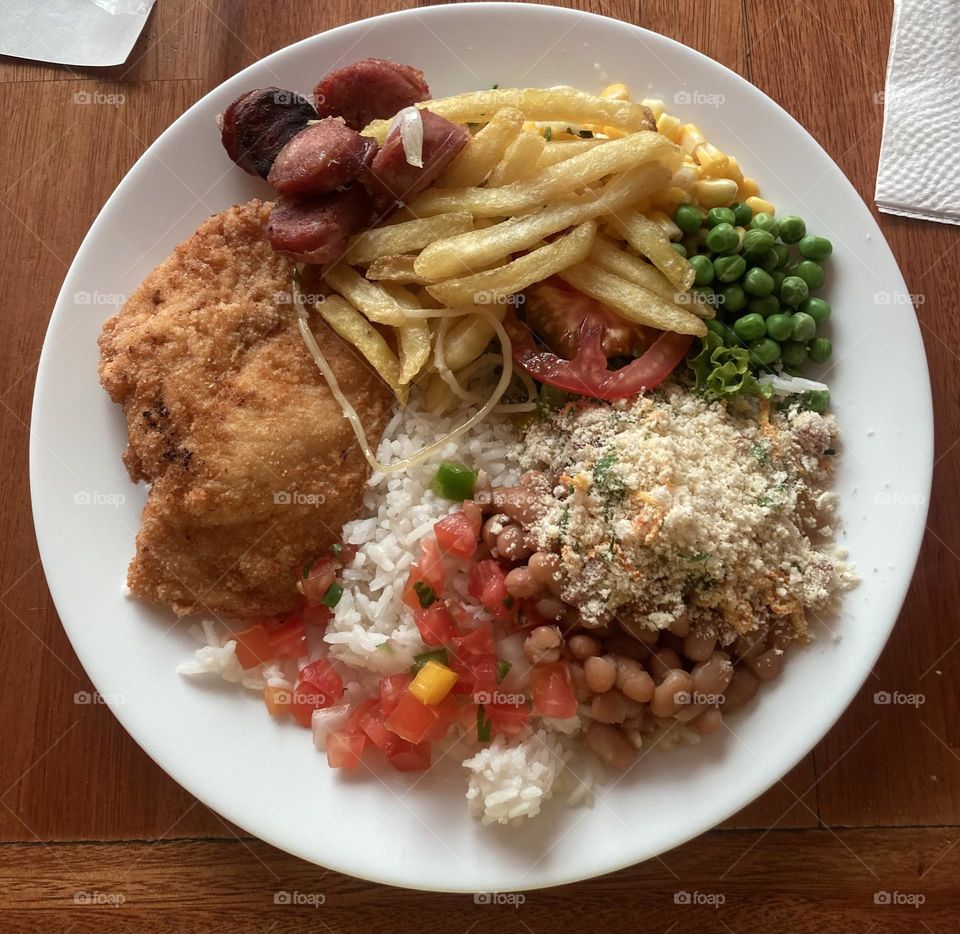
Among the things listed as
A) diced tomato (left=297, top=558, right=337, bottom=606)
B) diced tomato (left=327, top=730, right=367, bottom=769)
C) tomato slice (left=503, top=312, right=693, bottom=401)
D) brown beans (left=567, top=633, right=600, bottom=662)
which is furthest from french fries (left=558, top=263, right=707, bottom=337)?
diced tomato (left=327, top=730, right=367, bottom=769)

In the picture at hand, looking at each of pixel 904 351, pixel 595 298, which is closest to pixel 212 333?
pixel 595 298

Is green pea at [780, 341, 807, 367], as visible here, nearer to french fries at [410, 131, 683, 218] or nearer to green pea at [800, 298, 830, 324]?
green pea at [800, 298, 830, 324]

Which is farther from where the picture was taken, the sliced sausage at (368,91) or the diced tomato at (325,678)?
the sliced sausage at (368,91)

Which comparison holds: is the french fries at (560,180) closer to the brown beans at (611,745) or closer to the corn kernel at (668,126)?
the corn kernel at (668,126)

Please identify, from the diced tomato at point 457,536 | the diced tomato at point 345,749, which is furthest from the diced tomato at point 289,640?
the diced tomato at point 457,536

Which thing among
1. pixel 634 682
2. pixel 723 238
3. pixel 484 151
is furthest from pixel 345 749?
pixel 723 238
